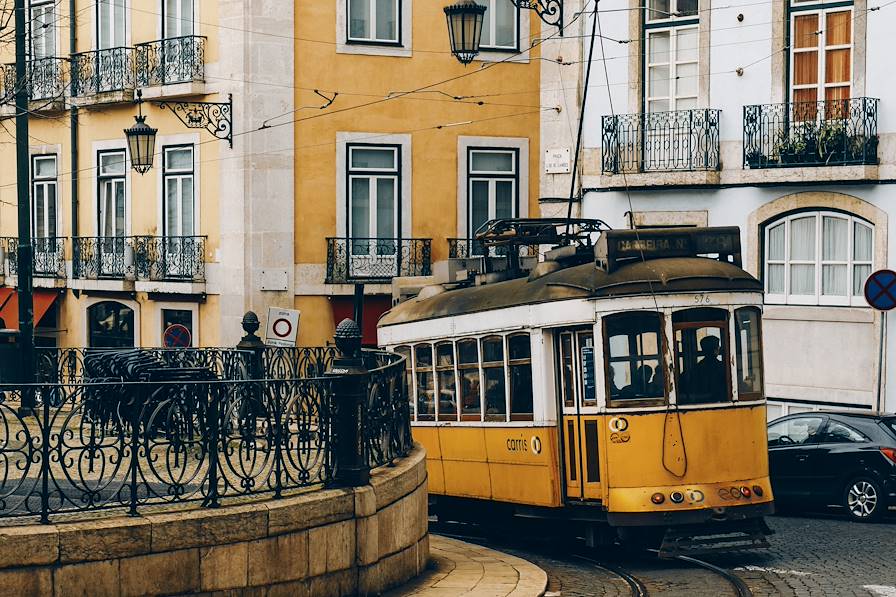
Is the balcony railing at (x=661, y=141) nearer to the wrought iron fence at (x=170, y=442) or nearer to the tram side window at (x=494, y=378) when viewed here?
the tram side window at (x=494, y=378)

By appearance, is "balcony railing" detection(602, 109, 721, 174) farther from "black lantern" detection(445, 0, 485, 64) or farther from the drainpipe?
the drainpipe

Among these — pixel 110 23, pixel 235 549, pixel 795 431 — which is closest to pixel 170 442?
pixel 235 549

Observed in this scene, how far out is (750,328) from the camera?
45.8 feet

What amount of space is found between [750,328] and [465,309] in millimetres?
3051

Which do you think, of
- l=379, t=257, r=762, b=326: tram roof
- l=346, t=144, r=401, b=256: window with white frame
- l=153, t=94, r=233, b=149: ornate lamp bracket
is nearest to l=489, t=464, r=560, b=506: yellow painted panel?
l=379, t=257, r=762, b=326: tram roof

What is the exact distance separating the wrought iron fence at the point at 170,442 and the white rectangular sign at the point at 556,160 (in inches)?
564

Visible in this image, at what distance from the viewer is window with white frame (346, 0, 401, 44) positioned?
27219 mm

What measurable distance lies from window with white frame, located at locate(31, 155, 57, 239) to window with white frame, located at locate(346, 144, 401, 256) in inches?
291

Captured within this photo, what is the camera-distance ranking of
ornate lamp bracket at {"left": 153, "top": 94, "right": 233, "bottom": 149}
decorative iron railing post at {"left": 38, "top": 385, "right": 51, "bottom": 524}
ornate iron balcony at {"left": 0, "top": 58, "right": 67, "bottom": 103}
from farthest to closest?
ornate iron balcony at {"left": 0, "top": 58, "right": 67, "bottom": 103} → ornate lamp bracket at {"left": 153, "top": 94, "right": 233, "bottom": 149} → decorative iron railing post at {"left": 38, "top": 385, "right": 51, "bottom": 524}

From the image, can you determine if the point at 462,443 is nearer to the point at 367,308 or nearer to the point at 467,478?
the point at 467,478

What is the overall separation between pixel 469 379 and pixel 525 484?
1499mm

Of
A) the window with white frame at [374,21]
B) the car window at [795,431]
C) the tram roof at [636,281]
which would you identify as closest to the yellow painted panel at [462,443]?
the tram roof at [636,281]

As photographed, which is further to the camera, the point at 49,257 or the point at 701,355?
the point at 49,257

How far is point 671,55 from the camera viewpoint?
2431 cm
